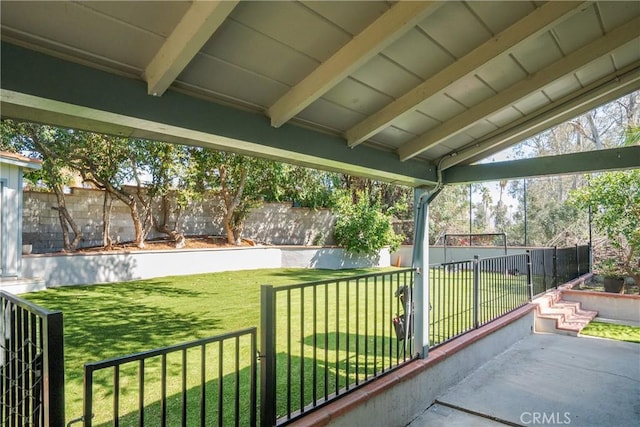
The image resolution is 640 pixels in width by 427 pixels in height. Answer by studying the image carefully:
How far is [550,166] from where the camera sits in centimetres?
332

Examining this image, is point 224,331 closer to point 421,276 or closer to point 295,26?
point 421,276

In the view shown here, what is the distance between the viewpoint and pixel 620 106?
1634 centimetres

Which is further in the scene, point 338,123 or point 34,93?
point 338,123

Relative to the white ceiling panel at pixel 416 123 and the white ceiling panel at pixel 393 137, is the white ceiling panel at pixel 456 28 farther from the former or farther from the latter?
the white ceiling panel at pixel 393 137

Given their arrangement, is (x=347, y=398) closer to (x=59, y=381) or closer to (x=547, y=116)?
(x=59, y=381)

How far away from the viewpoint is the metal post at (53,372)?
4.20 ft

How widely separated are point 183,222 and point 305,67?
10038 mm

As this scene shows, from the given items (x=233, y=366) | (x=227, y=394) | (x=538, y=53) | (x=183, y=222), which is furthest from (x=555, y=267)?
(x=183, y=222)

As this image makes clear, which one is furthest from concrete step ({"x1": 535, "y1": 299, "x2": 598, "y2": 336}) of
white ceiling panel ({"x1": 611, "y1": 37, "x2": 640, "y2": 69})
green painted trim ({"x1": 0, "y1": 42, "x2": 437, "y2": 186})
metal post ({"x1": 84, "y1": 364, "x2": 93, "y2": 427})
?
metal post ({"x1": 84, "y1": 364, "x2": 93, "y2": 427})

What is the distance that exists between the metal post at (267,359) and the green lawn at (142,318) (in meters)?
1.03

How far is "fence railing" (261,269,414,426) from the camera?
6.97 ft

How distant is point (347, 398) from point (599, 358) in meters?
3.93

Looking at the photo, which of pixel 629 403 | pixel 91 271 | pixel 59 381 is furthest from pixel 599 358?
pixel 91 271

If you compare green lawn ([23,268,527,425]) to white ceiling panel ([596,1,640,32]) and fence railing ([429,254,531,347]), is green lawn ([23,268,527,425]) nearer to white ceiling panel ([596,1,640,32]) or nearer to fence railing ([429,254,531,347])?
fence railing ([429,254,531,347])
